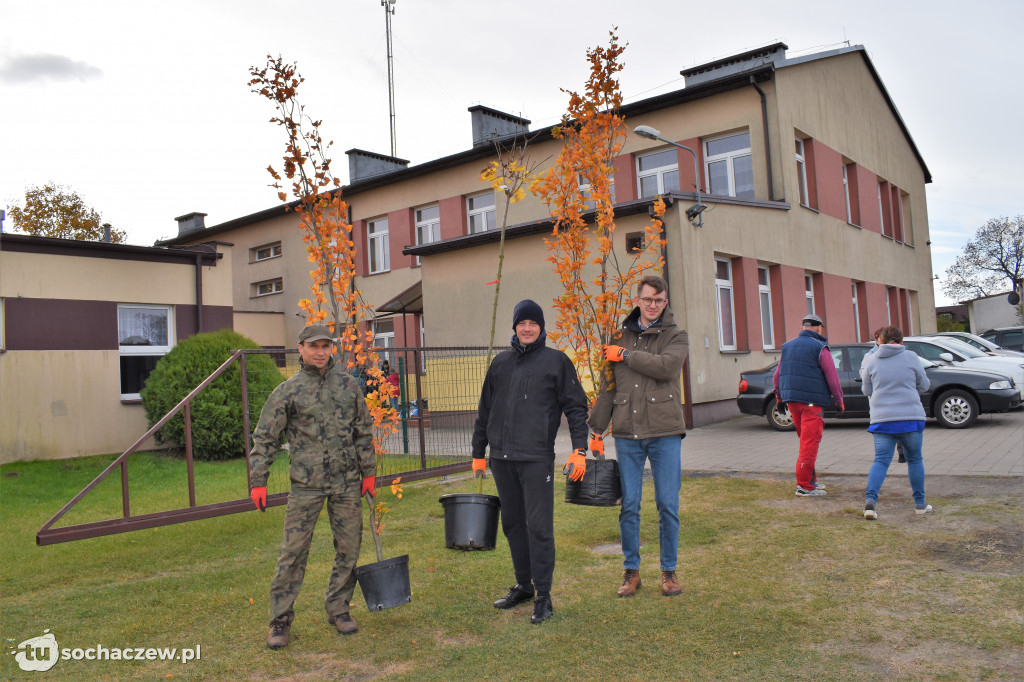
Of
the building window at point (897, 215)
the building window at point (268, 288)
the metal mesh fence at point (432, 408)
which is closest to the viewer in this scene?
the metal mesh fence at point (432, 408)

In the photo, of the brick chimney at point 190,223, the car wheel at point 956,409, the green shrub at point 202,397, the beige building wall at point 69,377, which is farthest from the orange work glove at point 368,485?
the brick chimney at point 190,223

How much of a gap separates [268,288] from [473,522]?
85.7ft

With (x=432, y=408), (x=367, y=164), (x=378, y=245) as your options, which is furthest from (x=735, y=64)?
(x=432, y=408)

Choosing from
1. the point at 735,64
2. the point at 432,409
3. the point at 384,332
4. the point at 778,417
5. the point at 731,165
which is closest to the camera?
the point at 432,409

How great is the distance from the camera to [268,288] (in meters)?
29.5

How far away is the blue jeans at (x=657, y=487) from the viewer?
508 cm

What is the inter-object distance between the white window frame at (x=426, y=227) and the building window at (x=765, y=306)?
1032 cm

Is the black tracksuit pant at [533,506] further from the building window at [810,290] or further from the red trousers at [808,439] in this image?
the building window at [810,290]

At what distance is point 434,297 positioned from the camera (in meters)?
19.4

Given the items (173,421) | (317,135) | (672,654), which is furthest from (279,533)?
(173,421)

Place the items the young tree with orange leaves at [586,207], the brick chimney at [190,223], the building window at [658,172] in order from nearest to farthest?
the young tree with orange leaves at [586,207], the building window at [658,172], the brick chimney at [190,223]

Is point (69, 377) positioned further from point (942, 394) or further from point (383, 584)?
point (942, 394)

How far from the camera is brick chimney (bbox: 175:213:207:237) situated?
32531mm

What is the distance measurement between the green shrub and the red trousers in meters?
9.11
